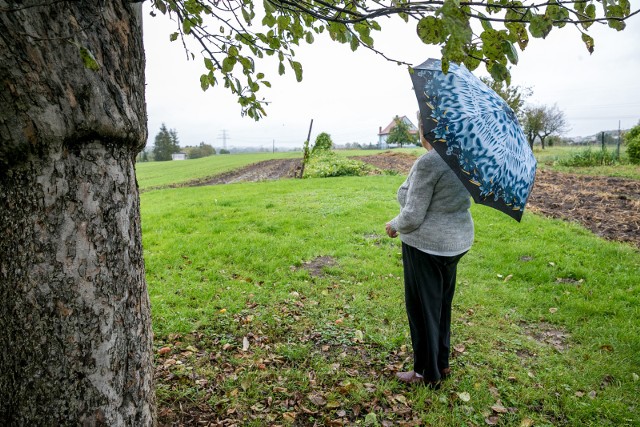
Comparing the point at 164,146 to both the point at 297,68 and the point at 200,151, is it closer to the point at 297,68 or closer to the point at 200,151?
the point at 200,151

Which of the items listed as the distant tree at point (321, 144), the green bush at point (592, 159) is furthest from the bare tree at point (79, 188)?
the distant tree at point (321, 144)

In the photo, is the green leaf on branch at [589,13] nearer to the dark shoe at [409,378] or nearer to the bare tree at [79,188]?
the bare tree at [79,188]

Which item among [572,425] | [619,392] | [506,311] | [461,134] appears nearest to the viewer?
[461,134]

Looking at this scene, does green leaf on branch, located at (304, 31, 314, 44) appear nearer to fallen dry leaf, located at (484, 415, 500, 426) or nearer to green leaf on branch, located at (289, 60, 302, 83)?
green leaf on branch, located at (289, 60, 302, 83)

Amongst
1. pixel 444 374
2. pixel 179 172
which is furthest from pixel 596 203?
pixel 179 172

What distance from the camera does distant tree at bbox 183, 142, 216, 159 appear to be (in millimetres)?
73812

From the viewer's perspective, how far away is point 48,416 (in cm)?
174

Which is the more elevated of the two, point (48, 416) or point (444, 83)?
point (444, 83)

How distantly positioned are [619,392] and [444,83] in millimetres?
2830

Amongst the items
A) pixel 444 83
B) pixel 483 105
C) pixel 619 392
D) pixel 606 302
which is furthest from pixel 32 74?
pixel 606 302

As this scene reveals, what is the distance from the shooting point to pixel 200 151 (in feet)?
244

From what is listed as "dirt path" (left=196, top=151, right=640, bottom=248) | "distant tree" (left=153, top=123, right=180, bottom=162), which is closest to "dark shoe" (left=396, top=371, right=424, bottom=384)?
"dirt path" (left=196, top=151, right=640, bottom=248)

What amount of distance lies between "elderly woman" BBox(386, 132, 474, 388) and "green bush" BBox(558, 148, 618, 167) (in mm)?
19335

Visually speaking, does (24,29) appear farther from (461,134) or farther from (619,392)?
(619,392)
